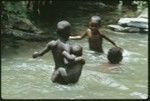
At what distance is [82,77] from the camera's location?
8.69 m

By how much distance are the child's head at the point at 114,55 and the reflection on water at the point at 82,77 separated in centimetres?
16

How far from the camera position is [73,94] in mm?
7555

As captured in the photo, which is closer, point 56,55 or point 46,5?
point 56,55

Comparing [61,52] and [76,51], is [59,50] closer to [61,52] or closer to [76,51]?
[61,52]

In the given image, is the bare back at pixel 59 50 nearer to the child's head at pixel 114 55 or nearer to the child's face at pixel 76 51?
the child's face at pixel 76 51

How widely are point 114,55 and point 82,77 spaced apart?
1151 mm

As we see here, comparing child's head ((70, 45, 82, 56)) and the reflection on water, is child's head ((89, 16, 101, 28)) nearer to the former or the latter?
the reflection on water

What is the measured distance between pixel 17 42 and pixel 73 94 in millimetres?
4150

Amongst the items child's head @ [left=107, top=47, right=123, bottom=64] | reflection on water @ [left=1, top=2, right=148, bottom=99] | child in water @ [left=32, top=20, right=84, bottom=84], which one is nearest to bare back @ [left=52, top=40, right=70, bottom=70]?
child in water @ [left=32, top=20, right=84, bottom=84]

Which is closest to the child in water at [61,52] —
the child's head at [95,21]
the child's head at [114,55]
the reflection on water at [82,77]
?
the reflection on water at [82,77]

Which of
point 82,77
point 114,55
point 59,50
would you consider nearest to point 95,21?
point 114,55

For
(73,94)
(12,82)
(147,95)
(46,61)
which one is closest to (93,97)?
(73,94)

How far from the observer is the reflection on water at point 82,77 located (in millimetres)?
7605

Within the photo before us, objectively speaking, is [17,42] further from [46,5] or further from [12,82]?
[46,5]
